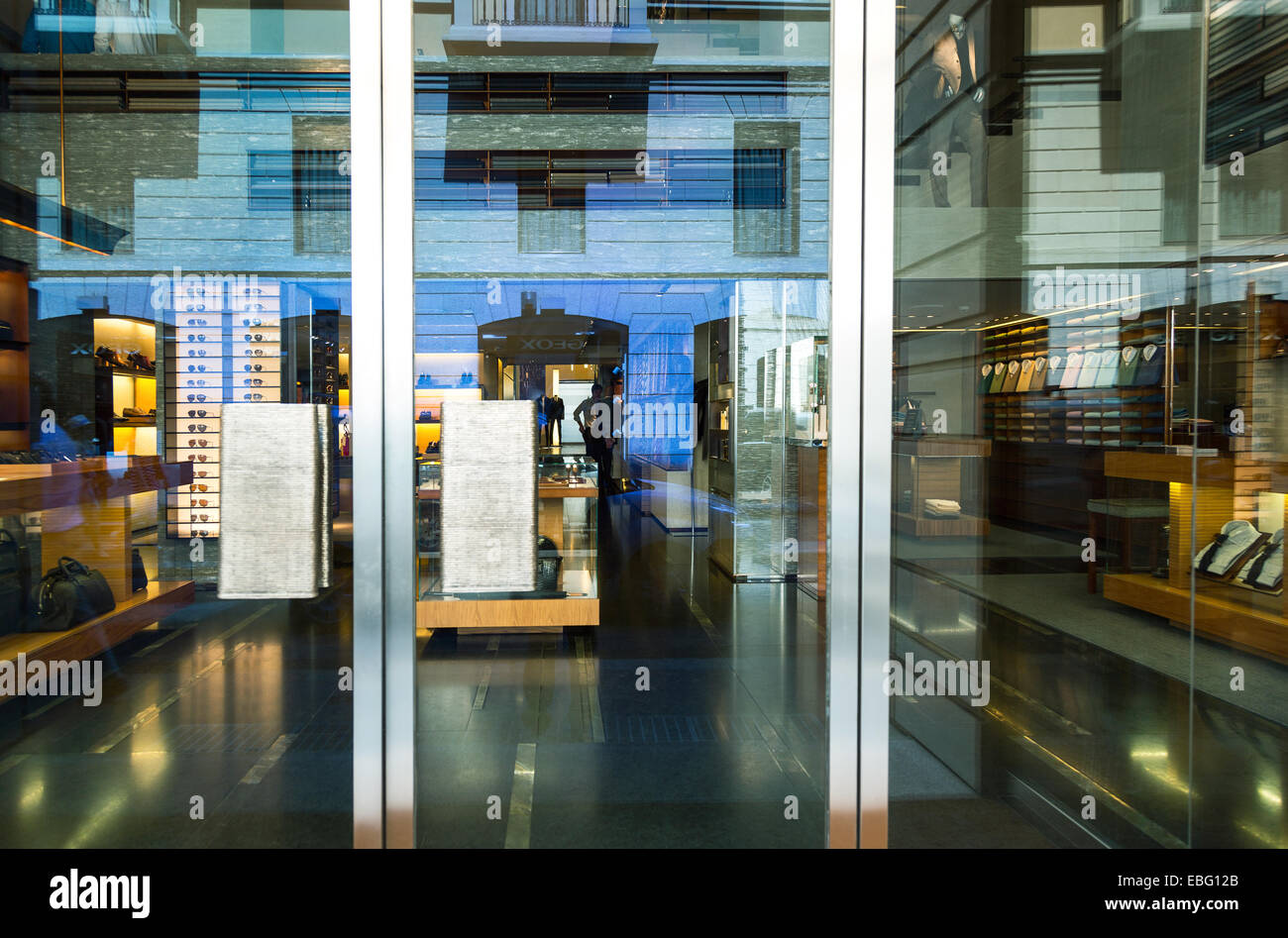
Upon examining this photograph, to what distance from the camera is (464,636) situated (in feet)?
7.74

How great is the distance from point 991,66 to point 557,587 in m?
2.79

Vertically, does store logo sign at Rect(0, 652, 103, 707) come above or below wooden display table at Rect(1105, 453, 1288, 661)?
below

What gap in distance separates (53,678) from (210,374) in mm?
1408

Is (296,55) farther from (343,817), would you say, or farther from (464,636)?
(343,817)

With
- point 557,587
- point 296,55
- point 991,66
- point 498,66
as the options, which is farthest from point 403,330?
point 498,66

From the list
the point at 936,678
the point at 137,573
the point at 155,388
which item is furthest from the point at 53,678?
the point at 936,678

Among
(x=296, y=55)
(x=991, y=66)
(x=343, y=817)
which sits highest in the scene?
(x=991, y=66)

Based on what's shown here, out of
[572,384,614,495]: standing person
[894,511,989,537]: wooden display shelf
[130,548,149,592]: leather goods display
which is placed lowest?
[130,548,149,592]: leather goods display

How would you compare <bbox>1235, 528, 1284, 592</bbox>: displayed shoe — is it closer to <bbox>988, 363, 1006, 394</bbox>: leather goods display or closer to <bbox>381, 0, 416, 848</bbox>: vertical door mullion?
→ <bbox>988, 363, 1006, 394</bbox>: leather goods display

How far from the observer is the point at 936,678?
239cm

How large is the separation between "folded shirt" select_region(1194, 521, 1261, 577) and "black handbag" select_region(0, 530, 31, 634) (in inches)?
178

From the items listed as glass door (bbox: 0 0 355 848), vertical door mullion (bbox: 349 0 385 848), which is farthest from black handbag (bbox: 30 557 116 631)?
vertical door mullion (bbox: 349 0 385 848)
